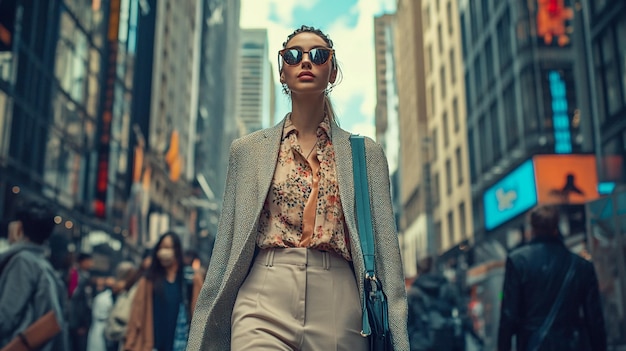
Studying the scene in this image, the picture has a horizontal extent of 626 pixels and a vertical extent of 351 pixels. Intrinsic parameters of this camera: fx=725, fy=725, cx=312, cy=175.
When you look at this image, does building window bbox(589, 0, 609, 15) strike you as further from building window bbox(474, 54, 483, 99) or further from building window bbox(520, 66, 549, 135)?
building window bbox(474, 54, 483, 99)

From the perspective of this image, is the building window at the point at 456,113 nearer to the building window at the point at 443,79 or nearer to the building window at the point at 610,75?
the building window at the point at 443,79

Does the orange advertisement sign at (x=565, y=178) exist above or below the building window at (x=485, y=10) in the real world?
below

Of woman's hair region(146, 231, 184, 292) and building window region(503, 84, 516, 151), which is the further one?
building window region(503, 84, 516, 151)

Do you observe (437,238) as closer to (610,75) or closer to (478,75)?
(478,75)

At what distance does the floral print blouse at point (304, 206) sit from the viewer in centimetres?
243

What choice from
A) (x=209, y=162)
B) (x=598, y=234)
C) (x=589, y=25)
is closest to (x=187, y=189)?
(x=209, y=162)

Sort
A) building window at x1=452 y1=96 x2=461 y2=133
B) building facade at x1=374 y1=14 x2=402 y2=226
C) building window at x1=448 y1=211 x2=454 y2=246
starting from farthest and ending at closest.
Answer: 1. building facade at x1=374 y1=14 x2=402 y2=226
2. building window at x1=448 y1=211 x2=454 y2=246
3. building window at x1=452 y1=96 x2=461 y2=133

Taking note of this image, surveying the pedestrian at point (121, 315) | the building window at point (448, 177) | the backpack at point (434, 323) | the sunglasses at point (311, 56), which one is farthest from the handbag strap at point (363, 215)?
the building window at point (448, 177)

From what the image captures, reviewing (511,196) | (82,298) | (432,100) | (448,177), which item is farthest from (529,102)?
(432,100)

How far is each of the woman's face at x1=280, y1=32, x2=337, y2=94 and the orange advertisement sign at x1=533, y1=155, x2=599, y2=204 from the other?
1718 cm

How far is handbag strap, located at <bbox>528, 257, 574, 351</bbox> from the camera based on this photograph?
4787 mm

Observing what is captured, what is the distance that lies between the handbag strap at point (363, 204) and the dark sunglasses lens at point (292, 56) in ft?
1.15

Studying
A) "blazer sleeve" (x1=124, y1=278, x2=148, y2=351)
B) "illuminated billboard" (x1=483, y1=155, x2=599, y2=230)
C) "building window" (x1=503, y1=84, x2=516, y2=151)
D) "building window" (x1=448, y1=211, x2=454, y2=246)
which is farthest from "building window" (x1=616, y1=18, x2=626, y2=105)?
"building window" (x1=448, y1=211, x2=454, y2=246)

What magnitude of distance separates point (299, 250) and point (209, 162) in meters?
93.9
